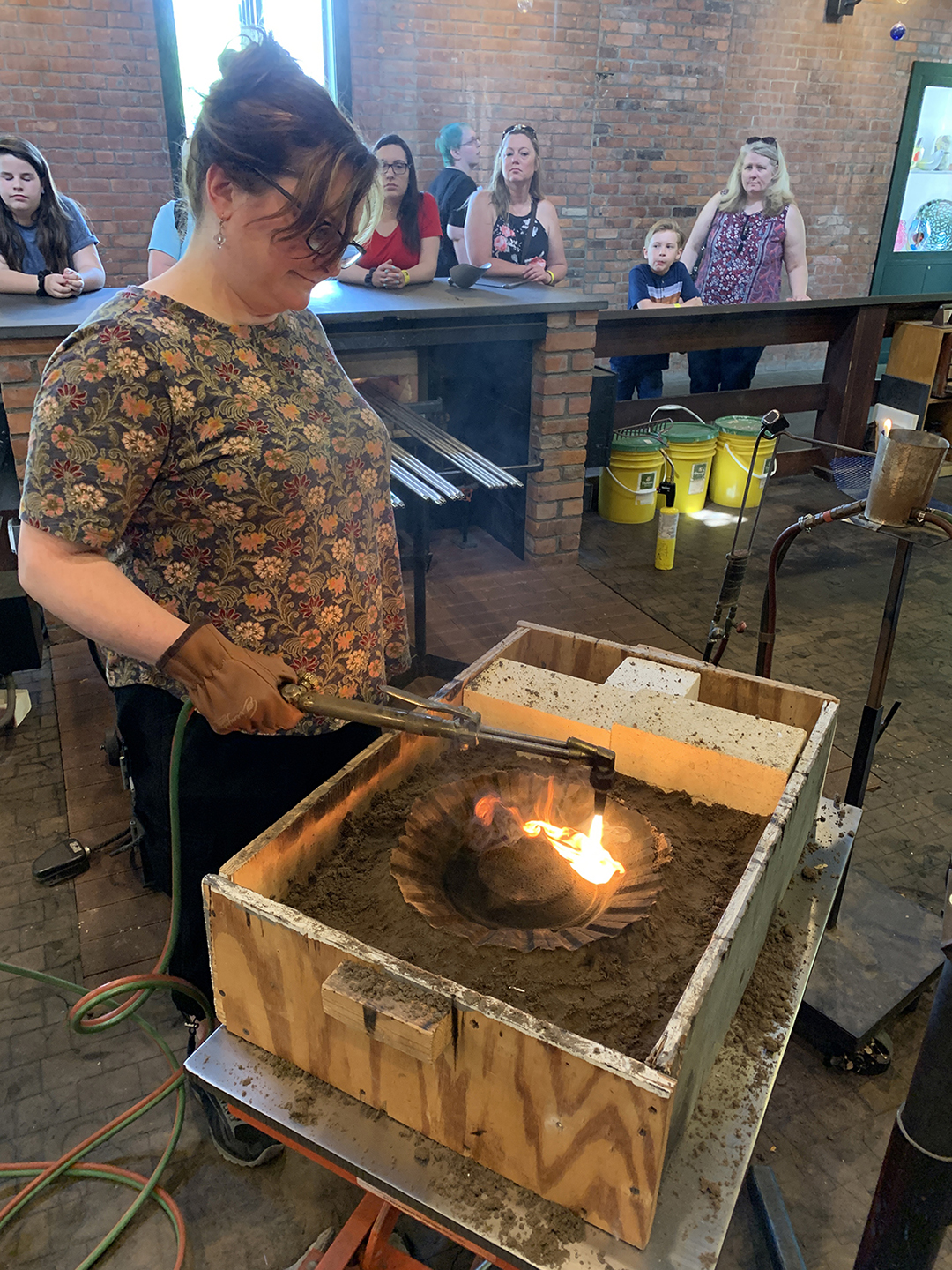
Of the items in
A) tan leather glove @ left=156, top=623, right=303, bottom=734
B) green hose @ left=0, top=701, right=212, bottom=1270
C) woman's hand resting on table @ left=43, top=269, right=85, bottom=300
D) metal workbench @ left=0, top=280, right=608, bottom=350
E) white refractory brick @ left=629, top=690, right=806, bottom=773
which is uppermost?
woman's hand resting on table @ left=43, top=269, right=85, bottom=300

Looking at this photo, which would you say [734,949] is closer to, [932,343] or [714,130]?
[932,343]

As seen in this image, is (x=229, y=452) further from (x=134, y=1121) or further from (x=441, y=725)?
(x=134, y=1121)

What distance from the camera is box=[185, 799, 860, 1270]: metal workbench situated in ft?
3.41

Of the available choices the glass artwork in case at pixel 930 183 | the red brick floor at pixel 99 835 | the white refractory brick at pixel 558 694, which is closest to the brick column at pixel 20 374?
the red brick floor at pixel 99 835

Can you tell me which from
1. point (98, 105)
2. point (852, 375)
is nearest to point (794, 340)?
point (852, 375)

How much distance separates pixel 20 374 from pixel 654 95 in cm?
693

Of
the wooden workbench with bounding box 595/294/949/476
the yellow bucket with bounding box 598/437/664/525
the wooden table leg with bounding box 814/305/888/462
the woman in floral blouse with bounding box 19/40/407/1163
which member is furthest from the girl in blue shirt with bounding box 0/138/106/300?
the wooden table leg with bounding box 814/305/888/462

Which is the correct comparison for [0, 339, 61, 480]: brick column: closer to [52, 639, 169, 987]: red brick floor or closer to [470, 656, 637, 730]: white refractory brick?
[52, 639, 169, 987]: red brick floor

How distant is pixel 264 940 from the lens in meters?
1.18

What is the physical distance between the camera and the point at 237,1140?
177 centimetres

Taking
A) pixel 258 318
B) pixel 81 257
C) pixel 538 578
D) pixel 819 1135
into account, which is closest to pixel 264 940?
pixel 258 318

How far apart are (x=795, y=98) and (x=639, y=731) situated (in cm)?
919

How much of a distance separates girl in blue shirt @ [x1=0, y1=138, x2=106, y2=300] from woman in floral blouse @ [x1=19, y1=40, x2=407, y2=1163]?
3123 millimetres

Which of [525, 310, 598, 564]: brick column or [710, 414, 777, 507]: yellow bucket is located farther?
[710, 414, 777, 507]: yellow bucket
